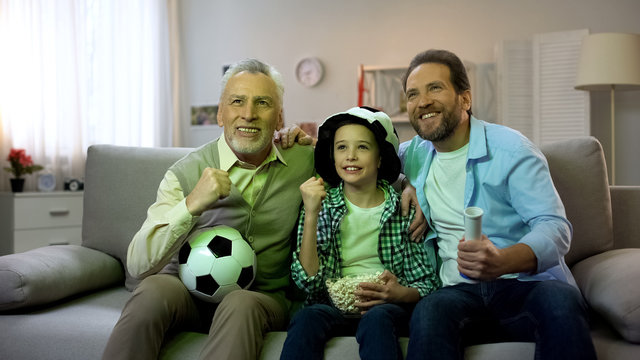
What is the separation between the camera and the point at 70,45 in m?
4.20

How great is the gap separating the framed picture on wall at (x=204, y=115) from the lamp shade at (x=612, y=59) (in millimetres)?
3248

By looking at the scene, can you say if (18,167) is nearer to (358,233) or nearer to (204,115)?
(204,115)

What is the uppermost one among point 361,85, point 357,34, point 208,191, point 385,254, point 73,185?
point 357,34

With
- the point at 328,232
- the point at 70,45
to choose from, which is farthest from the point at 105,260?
the point at 70,45

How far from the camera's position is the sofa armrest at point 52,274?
169cm

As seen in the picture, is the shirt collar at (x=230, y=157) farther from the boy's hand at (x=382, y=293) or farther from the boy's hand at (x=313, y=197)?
the boy's hand at (x=382, y=293)

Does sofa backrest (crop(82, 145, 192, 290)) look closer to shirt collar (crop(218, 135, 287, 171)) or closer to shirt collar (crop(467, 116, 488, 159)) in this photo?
shirt collar (crop(218, 135, 287, 171))

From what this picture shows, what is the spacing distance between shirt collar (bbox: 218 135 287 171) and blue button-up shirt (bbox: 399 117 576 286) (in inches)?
20.2

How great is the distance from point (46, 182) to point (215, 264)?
2.89 metres

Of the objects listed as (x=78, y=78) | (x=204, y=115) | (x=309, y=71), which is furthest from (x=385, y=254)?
(x=204, y=115)

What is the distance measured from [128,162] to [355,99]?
3097 millimetres

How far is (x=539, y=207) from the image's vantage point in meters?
1.51

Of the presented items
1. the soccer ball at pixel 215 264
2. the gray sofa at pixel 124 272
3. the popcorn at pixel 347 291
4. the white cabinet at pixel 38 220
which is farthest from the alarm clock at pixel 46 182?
the popcorn at pixel 347 291

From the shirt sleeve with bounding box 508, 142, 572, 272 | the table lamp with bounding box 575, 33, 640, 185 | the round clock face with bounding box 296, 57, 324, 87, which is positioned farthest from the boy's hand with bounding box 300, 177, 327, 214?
the round clock face with bounding box 296, 57, 324, 87
